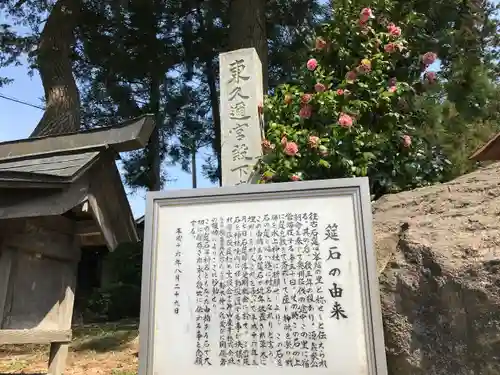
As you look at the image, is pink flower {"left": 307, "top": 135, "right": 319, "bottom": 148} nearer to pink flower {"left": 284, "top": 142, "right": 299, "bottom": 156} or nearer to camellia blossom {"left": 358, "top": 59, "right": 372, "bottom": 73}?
pink flower {"left": 284, "top": 142, "right": 299, "bottom": 156}

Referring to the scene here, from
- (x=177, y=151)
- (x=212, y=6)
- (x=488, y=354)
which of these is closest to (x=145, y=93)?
(x=177, y=151)

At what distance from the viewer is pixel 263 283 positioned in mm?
2320

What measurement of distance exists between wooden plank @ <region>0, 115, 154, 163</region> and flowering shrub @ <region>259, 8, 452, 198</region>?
48.2 inches

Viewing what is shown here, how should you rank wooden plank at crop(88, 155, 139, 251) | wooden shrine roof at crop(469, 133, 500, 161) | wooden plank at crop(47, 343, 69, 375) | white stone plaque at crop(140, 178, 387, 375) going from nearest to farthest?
white stone plaque at crop(140, 178, 387, 375) < wooden plank at crop(88, 155, 139, 251) < wooden plank at crop(47, 343, 69, 375) < wooden shrine roof at crop(469, 133, 500, 161)

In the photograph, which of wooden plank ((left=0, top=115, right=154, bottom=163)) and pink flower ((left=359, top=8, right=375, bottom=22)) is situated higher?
pink flower ((left=359, top=8, right=375, bottom=22))

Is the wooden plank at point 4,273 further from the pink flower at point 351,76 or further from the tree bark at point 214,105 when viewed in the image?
the tree bark at point 214,105

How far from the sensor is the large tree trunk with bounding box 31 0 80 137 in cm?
676

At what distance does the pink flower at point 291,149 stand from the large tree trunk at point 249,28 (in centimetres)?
304

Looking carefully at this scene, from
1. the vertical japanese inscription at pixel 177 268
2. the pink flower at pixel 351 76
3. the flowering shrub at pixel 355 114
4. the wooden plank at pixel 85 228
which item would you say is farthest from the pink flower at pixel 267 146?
the vertical japanese inscription at pixel 177 268

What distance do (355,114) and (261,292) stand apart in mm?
2747

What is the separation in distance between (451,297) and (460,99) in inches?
189

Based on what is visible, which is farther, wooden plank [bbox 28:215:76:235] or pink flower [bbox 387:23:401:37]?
pink flower [bbox 387:23:401:37]

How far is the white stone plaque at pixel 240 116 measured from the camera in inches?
189

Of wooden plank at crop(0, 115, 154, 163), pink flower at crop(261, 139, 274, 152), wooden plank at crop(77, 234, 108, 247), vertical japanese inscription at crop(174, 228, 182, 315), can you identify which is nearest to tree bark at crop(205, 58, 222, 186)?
pink flower at crop(261, 139, 274, 152)
